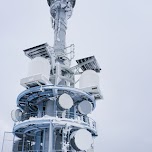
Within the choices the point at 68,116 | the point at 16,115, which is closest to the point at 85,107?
the point at 68,116

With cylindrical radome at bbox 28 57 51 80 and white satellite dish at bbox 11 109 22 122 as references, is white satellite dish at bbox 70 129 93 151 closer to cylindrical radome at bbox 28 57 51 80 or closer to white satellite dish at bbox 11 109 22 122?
cylindrical radome at bbox 28 57 51 80

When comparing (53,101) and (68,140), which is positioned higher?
(53,101)

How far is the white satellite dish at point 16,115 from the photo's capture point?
30.7m

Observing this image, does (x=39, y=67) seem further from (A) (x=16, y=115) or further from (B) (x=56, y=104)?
(A) (x=16, y=115)

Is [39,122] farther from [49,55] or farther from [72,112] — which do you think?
[49,55]

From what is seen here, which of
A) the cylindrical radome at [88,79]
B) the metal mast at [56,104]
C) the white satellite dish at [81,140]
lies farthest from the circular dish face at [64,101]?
the cylindrical radome at [88,79]

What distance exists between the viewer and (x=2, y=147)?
87.9ft

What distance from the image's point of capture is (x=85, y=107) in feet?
94.6

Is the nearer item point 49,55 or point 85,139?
point 85,139

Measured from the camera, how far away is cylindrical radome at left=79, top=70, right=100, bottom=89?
99.7 feet

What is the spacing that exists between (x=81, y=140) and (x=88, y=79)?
25.8 ft

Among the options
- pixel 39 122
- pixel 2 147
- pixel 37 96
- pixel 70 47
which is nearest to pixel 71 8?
pixel 70 47

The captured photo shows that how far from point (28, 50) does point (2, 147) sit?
11.3m

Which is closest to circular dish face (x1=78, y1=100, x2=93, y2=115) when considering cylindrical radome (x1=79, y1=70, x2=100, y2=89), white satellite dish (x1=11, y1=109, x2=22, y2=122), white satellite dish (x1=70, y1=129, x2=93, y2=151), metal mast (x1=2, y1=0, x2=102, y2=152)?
metal mast (x1=2, y1=0, x2=102, y2=152)
